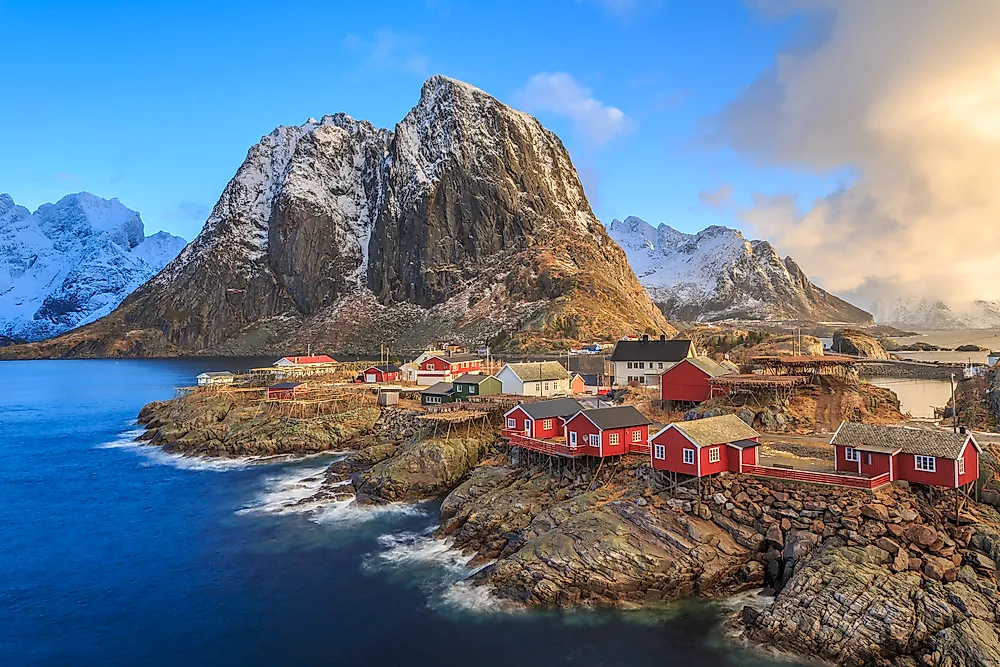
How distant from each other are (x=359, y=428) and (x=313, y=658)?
4698cm

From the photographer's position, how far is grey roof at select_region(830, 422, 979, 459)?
31.8 metres

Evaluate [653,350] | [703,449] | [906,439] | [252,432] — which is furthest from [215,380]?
[906,439]

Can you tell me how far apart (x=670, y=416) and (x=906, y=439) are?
23.4m

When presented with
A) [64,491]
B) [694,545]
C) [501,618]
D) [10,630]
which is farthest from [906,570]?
[64,491]

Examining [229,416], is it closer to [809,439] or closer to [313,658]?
[313,658]

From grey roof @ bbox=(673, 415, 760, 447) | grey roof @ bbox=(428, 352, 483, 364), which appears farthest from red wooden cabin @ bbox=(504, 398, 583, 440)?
grey roof @ bbox=(428, 352, 483, 364)

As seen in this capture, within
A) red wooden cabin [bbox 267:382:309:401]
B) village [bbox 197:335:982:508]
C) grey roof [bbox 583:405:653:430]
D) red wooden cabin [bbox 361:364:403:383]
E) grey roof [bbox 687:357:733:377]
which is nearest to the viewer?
village [bbox 197:335:982:508]

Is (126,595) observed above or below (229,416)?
below

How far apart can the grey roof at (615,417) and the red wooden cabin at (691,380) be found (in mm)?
13266

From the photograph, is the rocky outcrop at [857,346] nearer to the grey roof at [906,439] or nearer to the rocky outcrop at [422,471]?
the rocky outcrop at [422,471]

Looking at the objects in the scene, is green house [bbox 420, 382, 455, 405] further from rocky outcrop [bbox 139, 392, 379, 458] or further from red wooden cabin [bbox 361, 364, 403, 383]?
red wooden cabin [bbox 361, 364, 403, 383]

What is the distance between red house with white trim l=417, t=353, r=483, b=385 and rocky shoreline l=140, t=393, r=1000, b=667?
4683 centimetres

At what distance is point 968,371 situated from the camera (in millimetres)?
94000

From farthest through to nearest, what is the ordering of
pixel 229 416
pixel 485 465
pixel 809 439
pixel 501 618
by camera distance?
pixel 229 416, pixel 485 465, pixel 809 439, pixel 501 618
